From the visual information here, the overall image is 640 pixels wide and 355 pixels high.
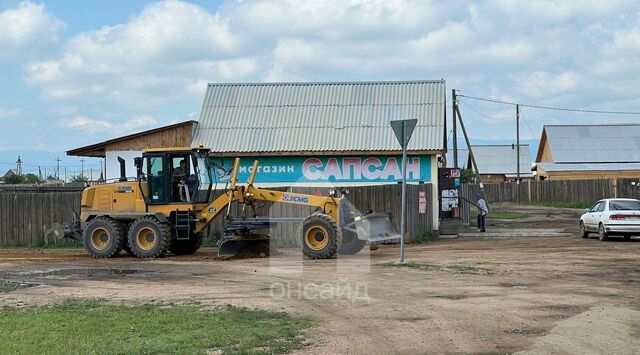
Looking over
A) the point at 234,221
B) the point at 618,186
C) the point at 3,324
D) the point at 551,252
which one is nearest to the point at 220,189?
the point at 234,221

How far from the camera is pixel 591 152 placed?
71.1m

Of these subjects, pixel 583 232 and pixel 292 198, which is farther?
pixel 583 232

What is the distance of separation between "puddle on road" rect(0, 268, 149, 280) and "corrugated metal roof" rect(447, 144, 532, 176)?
274 ft

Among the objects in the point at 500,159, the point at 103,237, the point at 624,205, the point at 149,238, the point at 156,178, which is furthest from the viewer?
the point at 500,159

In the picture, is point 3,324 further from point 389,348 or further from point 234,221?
point 234,221

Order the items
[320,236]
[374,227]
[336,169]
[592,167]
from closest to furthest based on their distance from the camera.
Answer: [320,236], [374,227], [336,169], [592,167]

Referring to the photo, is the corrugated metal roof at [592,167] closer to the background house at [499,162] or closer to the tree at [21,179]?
the background house at [499,162]

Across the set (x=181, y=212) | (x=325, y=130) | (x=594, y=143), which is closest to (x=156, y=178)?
(x=181, y=212)

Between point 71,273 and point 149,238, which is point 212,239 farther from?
point 71,273

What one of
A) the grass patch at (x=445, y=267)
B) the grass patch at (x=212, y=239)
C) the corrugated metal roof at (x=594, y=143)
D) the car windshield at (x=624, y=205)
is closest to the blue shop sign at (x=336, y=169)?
the grass patch at (x=212, y=239)

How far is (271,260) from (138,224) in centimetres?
404

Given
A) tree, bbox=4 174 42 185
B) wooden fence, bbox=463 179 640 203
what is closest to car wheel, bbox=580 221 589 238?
wooden fence, bbox=463 179 640 203

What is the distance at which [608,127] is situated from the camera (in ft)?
245

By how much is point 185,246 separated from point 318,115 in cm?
1202
